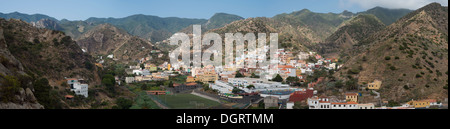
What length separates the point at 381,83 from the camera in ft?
70.1

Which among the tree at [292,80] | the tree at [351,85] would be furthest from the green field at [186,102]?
the tree at [292,80]

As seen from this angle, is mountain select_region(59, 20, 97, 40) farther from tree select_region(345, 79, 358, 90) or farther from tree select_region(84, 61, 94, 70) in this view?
tree select_region(345, 79, 358, 90)

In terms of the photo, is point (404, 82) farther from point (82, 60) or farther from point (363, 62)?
point (82, 60)

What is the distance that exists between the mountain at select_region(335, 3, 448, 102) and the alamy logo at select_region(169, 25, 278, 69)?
47.8ft

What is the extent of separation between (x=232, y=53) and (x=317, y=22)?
55804 mm

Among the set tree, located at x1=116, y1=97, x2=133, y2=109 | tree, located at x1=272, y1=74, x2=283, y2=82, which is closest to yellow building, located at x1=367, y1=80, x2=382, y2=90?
tree, located at x1=272, y1=74, x2=283, y2=82

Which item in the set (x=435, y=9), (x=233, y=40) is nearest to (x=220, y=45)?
(x=233, y=40)

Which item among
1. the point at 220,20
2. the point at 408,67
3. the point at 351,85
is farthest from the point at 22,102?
the point at 220,20

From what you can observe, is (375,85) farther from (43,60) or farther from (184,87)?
(43,60)

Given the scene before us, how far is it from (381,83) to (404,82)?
133cm

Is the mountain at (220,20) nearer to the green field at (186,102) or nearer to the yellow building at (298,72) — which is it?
the yellow building at (298,72)

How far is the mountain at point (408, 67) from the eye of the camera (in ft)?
64.3

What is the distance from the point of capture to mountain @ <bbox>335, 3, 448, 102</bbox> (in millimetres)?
19594

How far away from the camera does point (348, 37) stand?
5866cm
